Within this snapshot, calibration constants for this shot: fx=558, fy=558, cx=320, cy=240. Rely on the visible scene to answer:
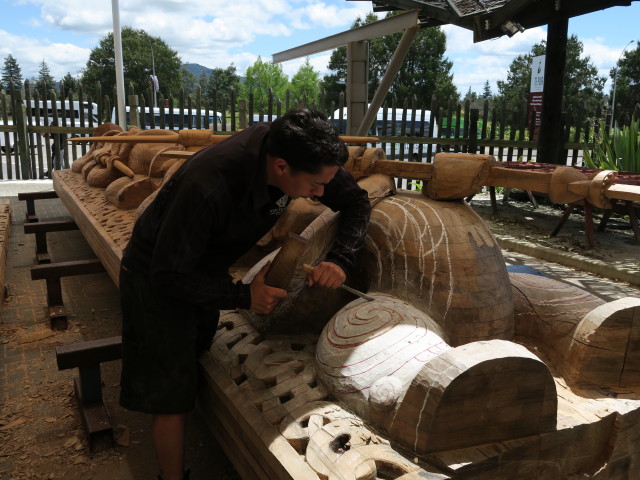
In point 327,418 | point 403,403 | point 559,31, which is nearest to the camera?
point 403,403

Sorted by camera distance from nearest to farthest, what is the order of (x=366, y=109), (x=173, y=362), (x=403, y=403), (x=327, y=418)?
(x=403, y=403) < (x=327, y=418) < (x=173, y=362) < (x=366, y=109)

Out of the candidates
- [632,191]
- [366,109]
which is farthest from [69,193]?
[632,191]

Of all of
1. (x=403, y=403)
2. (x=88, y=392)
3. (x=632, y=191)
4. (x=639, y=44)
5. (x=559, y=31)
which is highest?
(x=639, y=44)

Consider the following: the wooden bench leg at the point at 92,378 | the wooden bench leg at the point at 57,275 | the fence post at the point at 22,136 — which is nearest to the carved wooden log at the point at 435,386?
the wooden bench leg at the point at 92,378

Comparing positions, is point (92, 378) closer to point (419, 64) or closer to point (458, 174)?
point (458, 174)

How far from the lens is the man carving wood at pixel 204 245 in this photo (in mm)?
1704

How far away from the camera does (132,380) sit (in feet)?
6.63

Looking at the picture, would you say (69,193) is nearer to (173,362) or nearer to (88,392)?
(88,392)

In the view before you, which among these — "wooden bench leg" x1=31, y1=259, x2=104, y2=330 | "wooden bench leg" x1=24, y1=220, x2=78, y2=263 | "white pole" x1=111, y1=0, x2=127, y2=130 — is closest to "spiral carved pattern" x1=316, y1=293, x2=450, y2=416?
"wooden bench leg" x1=31, y1=259, x2=104, y2=330

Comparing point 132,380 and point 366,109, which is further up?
point 366,109

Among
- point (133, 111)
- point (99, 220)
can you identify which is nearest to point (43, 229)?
point (99, 220)

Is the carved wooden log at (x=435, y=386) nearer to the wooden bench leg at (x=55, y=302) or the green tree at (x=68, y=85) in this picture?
the wooden bench leg at (x=55, y=302)

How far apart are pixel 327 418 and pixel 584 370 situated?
1.01 m

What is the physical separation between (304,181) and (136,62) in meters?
43.3
